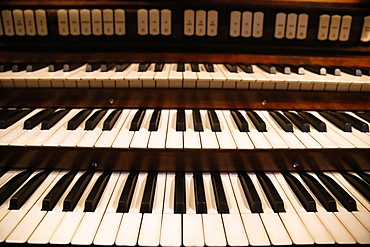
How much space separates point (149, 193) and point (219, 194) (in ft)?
0.88

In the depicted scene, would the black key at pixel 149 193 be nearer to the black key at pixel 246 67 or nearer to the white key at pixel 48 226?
the white key at pixel 48 226

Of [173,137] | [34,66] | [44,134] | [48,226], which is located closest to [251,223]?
[173,137]

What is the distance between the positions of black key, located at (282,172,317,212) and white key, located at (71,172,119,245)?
73 cm

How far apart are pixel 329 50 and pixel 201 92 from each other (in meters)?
0.78

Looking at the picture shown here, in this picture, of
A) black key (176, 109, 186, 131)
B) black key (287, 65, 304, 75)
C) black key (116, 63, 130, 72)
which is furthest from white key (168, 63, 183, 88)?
black key (287, 65, 304, 75)

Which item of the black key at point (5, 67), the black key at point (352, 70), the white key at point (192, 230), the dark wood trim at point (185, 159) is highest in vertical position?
the black key at point (352, 70)

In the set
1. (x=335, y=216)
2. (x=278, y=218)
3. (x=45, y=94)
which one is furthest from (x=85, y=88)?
(x=335, y=216)

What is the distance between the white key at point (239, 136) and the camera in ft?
3.98

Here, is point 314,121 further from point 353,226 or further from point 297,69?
point 353,226

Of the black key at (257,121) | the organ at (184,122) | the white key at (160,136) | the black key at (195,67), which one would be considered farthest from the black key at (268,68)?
the white key at (160,136)

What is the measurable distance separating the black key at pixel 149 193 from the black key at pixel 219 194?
244 mm

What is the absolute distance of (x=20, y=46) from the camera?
65.0 inches

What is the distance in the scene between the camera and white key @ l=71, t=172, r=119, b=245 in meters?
0.99

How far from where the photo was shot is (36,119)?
1.37m
